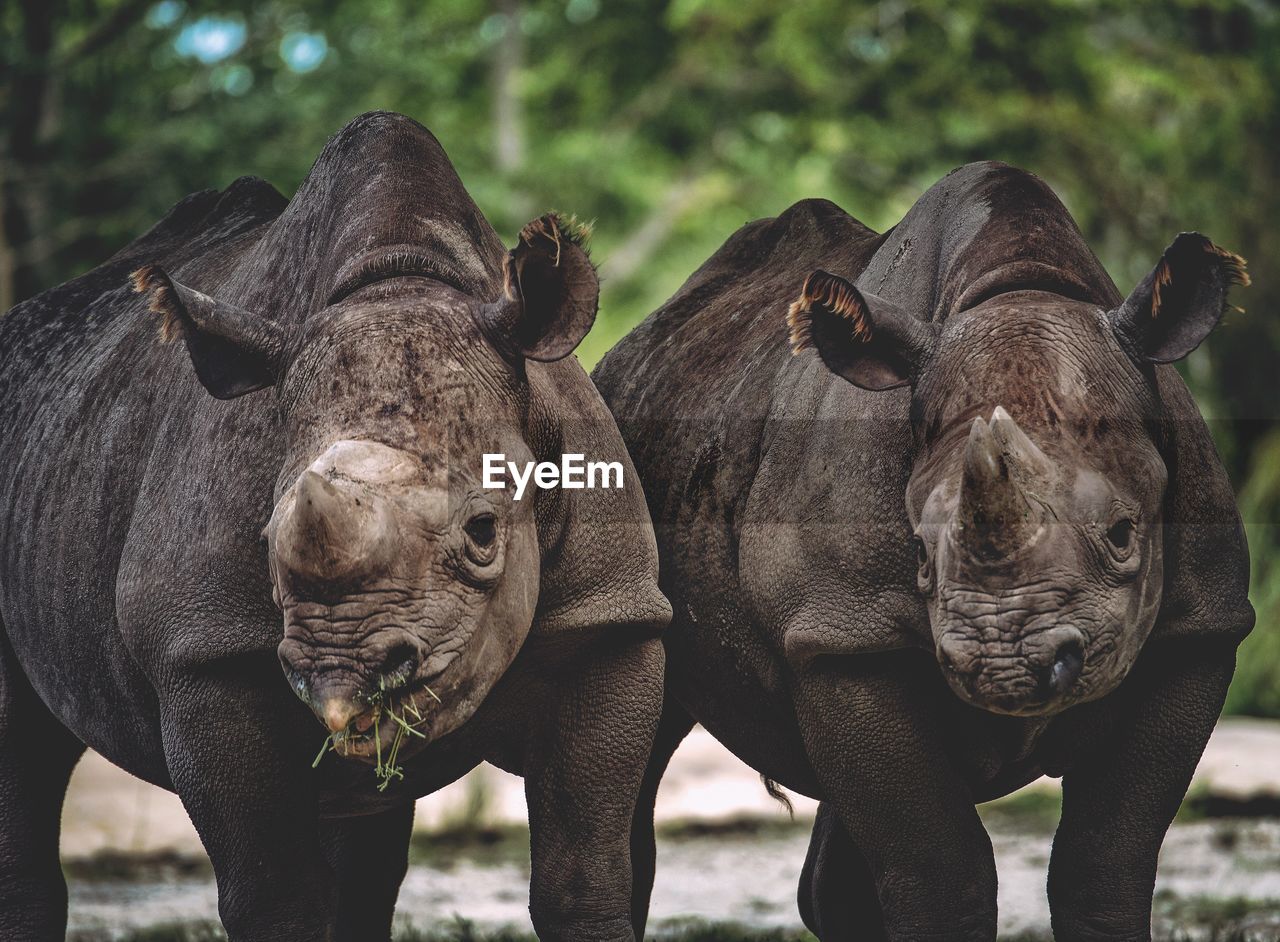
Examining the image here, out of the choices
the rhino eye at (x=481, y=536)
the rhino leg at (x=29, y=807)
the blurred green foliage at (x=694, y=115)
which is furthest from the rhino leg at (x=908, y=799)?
the blurred green foliage at (x=694, y=115)

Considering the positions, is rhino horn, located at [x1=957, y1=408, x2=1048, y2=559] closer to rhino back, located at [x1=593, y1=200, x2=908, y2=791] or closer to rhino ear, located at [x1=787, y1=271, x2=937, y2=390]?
rhino ear, located at [x1=787, y1=271, x2=937, y2=390]

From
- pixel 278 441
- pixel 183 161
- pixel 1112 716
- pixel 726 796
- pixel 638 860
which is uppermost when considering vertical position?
pixel 183 161

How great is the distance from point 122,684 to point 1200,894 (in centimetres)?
511

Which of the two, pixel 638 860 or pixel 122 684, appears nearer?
pixel 122 684

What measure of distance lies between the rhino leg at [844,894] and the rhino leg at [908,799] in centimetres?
125

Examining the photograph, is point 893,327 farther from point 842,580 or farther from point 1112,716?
point 1112,716

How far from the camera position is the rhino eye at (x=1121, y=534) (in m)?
5.04

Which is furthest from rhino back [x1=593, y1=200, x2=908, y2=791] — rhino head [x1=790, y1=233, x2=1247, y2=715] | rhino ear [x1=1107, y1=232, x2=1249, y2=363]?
rhino ear [x1=1107, y1=232, x2=1249, y2=363]

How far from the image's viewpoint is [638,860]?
7.26 meters

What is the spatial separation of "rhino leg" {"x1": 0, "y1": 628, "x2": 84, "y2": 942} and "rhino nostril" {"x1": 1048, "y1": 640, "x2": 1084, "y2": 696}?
3.54 m

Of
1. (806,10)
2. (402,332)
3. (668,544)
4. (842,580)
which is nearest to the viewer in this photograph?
(402,332)

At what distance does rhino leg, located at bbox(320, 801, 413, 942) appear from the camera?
23.6 ft

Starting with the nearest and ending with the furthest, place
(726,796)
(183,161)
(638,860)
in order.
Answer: (638,860) < (726,796) < (183,161)

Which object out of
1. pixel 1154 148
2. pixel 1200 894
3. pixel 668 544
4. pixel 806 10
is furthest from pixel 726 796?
pixel 806 10
